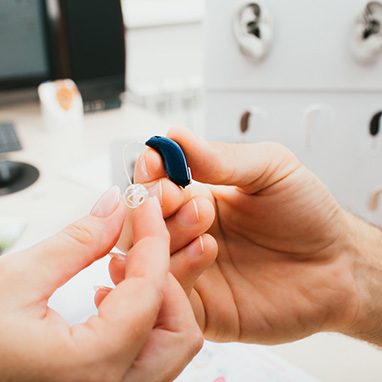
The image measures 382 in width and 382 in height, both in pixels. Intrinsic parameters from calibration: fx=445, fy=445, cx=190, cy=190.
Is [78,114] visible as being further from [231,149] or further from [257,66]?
[231,149]

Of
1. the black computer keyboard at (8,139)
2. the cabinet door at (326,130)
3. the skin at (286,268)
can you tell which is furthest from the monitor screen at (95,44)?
the skin at (286,268)

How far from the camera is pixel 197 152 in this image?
453 millimetres

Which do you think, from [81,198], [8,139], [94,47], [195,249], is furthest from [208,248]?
[94,47]

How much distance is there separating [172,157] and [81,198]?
47 centimetres

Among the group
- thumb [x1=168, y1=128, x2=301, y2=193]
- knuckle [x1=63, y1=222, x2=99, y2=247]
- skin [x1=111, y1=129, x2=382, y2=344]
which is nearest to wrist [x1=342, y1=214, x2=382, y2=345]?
skin [x1=111, y1=129, x2=382, y2=344]

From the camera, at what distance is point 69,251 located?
1.24 feet

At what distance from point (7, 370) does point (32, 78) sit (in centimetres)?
107

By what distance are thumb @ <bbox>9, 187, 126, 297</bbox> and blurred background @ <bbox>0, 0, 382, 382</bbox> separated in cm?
20

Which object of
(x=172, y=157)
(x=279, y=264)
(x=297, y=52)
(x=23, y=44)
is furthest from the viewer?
(x=23, y=44)

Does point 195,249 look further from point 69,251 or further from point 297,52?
point 297,52

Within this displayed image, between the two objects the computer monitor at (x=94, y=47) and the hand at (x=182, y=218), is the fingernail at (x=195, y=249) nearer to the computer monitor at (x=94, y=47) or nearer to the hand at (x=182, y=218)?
the hand at (x=182, y=218)

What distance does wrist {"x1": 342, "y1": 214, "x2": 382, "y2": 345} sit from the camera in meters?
0.61

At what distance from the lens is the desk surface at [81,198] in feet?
1.80

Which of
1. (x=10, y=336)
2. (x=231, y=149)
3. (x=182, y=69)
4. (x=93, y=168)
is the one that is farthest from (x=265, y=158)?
(x=182, y=69)
